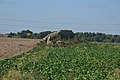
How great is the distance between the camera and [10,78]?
496 inches

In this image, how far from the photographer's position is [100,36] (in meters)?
68.2

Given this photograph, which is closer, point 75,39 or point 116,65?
point 116,65

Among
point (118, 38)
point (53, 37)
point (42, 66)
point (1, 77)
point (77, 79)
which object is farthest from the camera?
point (118, 38)

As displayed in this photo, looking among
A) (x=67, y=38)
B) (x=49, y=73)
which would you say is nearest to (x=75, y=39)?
(x=67, y=38)

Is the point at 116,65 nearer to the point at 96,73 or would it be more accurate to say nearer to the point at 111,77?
the point at 96,73

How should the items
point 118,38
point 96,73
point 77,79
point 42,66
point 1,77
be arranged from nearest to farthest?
1. point 1,77
2. point 77,79
3. point 96,73
4. point 42,66
5. point 118,38

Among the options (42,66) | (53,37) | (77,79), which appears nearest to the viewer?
(77,79)

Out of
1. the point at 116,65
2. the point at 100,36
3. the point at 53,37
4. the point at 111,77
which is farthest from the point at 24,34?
the point at 111,77

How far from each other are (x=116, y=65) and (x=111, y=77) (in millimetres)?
5692

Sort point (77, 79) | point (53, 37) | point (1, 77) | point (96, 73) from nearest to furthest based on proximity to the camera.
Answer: point (1, 77)
point (77, 79)
point (96, 73)
point (53, 37)

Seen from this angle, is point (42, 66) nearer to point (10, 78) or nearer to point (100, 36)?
point (10, 78)

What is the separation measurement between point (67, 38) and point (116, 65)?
28153mm

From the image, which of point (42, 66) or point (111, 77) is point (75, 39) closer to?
point (42, 66)

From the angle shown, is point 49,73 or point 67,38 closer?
point 49,73
